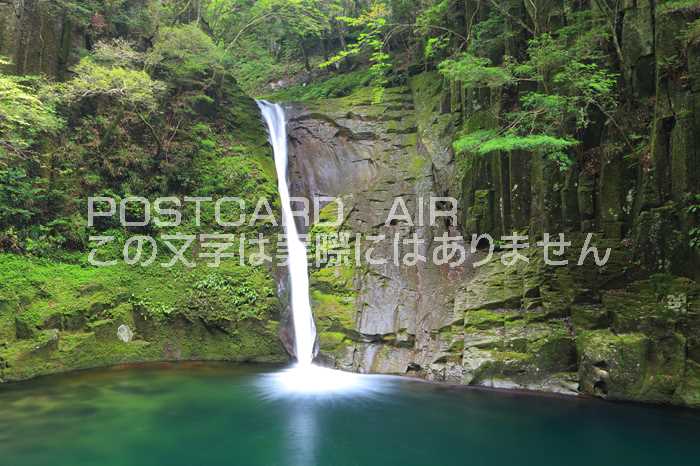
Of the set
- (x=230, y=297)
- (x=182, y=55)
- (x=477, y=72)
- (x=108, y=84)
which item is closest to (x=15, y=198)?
(x=108, y=84)

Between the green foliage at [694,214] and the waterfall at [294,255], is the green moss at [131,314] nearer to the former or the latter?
the waterfall at [294,255]

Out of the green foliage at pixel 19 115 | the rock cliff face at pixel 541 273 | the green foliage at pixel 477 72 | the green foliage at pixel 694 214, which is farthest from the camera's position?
the green foliage at pixel 477 72

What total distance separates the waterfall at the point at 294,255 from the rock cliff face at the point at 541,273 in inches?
20.5

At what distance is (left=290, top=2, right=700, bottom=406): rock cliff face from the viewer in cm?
827

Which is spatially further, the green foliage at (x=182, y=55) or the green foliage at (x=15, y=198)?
the green foliage at (x=182, y=55)

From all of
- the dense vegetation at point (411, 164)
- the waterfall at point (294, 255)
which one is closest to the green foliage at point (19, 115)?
the dense vegetation at point (411, 164)

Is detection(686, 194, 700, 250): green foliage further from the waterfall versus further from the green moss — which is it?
the green moss

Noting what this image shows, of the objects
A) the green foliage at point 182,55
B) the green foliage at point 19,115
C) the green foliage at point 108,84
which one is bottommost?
the green foliage at point 19,115

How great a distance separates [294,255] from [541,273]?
21.7 ft

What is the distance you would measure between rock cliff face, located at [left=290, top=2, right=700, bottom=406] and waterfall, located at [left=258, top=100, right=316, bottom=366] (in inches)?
20.5

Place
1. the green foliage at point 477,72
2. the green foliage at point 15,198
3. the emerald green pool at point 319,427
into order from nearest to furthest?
the emerald green pool at point 319,427
the green foliage at point 477,72
the green foliage at point 15,198

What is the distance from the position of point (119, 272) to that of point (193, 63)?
23.0ft

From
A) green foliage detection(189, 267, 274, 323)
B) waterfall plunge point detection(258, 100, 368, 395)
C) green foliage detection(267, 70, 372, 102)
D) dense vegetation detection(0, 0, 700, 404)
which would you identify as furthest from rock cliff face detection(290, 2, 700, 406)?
green foliage detection(267, 70, 372, 102)

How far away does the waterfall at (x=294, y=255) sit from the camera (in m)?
12.1
